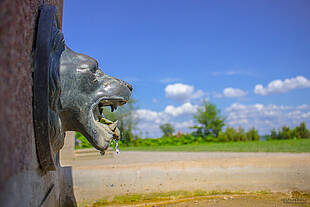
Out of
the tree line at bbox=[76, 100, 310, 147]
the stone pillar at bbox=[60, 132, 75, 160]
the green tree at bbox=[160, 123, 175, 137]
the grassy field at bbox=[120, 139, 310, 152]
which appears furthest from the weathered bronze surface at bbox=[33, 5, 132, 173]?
the green tree at bbox=[160, 123, 175, 137]

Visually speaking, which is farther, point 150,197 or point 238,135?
point 238,135

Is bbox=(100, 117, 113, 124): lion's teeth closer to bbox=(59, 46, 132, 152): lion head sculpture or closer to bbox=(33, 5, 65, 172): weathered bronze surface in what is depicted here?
bbox=(59, 46, 132, 152): lion head sculpture

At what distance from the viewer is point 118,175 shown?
8.96 feet

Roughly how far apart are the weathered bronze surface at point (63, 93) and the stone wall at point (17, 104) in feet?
0.15

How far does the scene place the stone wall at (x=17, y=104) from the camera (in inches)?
28.3

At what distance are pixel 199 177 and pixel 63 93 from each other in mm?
2074

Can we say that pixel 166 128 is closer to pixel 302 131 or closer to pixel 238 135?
pixel 238 135

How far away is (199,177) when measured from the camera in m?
2.92

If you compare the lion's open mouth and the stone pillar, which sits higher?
the lion's open mouth

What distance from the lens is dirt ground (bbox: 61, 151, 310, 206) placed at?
8.77ft

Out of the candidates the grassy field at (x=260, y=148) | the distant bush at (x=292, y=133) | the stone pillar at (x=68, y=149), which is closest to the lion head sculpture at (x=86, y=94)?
the stone pillar at (x=68, y=149)

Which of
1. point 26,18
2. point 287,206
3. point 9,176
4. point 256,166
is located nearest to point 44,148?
point 9,176

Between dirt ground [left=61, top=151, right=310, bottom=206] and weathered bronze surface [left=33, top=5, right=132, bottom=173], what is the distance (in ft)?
4.06

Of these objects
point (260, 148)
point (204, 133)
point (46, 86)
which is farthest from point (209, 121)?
point (46, 86)
